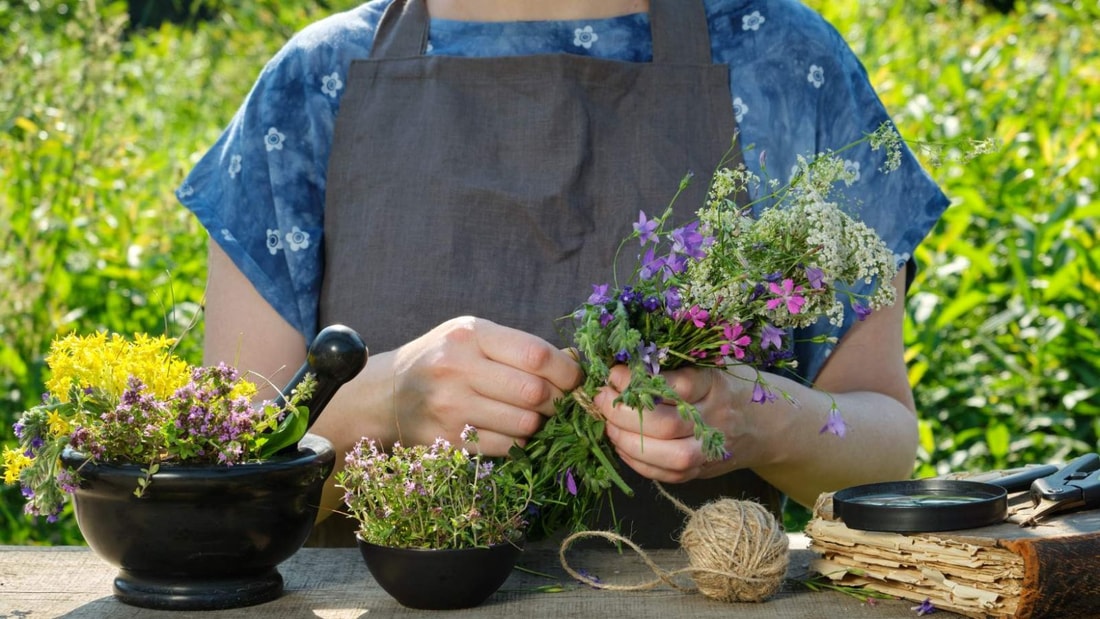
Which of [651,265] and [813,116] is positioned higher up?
[813,116]

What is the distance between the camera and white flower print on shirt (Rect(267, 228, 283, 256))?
1.94 meters

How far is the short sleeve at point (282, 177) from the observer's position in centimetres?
194

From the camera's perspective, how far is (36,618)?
52.3 inches

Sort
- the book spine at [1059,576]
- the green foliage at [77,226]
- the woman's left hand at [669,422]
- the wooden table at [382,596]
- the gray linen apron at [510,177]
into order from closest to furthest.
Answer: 1. the book spine at [1059,576]
2. the wooden table at [382,596]
3. the woman's left hand at [669,422]
4. the gray linen apron at [510,177]
5. the green foliage at [77,226]

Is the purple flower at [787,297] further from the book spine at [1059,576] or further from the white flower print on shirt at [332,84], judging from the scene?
the white flower print on shirt at [332,84]

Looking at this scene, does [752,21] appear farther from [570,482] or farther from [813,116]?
[570,482]

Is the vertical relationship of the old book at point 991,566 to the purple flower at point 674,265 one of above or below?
below

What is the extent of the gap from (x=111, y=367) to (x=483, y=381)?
425mm

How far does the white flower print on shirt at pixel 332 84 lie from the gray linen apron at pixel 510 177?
0.03 meters

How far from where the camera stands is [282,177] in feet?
6.43

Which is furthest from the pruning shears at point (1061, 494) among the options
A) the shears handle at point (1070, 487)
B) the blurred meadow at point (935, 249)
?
the blurred meadow at point (935, 249)

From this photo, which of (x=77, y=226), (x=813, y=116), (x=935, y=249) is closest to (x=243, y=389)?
(x=813, y=116)

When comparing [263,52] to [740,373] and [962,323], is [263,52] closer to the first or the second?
[962,323]

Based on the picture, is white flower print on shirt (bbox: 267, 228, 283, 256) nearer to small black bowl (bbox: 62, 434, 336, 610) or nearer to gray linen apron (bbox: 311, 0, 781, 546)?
gray linen apron (bbox: 311, 0, 781, 546)
